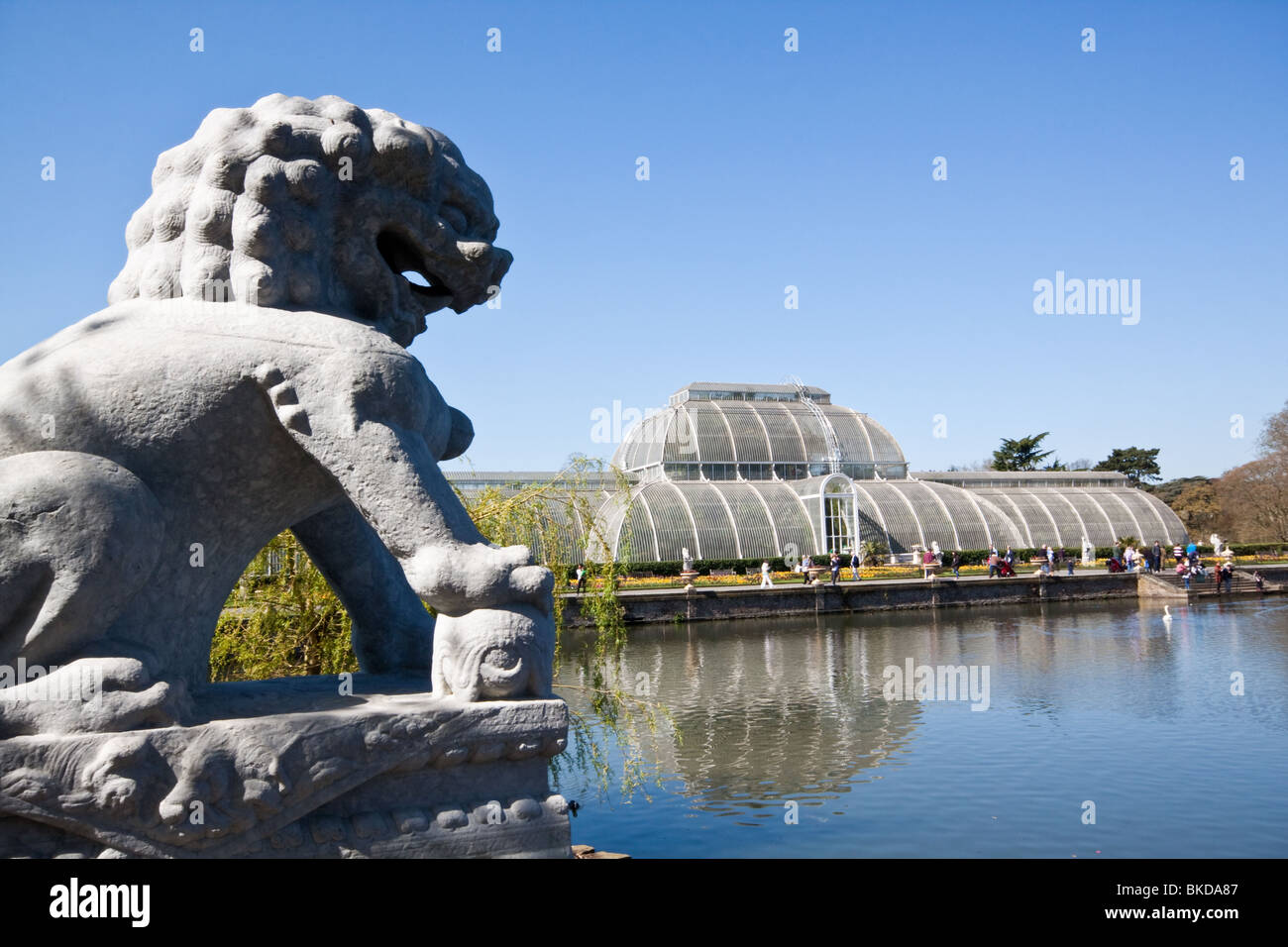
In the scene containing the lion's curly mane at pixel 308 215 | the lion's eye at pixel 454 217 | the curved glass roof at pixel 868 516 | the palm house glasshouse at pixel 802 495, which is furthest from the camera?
the palm house glasshouse at pixel 802 495

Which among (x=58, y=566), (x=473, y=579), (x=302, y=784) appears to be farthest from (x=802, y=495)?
(x=58, y=566)

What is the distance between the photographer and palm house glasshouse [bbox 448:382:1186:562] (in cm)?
3328

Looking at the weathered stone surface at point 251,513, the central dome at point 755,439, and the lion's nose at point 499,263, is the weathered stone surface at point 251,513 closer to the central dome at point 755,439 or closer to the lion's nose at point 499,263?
the lion's nose at point 499,263

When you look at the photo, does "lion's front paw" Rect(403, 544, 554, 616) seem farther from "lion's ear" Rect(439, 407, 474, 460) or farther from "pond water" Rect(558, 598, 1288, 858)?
"pond water" Rect(558, 598, 1288, 858)

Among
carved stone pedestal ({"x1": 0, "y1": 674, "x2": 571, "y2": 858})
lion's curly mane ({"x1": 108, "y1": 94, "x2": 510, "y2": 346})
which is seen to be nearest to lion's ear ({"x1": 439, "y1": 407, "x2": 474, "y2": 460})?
lion's curly mane ({"x1": 108, "y1": 94, "x2": 510, "y2": 346})

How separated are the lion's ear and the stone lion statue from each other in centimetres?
8

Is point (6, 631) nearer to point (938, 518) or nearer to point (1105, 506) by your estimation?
point (938, 518)

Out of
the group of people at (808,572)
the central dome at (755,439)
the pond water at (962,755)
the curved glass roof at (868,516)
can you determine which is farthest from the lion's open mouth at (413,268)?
the central dome at (755,439)

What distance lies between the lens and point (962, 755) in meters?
8.47

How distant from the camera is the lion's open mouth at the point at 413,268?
2.94 meters

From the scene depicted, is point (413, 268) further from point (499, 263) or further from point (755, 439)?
point (755, 439)

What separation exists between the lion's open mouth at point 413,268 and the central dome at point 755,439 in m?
33.5

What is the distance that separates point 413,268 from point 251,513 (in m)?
0.91
